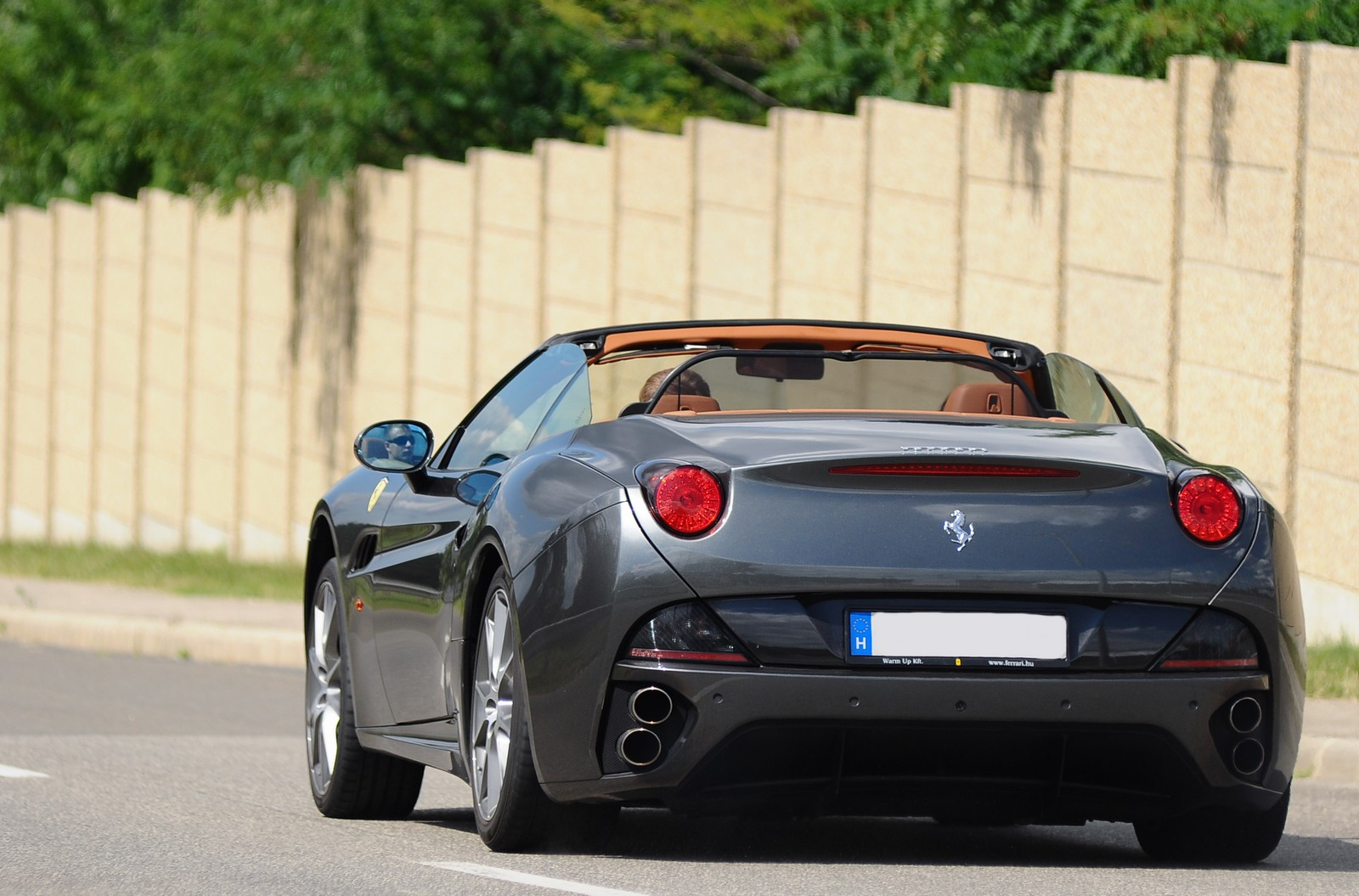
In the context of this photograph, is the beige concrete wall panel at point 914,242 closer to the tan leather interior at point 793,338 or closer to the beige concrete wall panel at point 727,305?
the beige concrete wall panel at point 727,305

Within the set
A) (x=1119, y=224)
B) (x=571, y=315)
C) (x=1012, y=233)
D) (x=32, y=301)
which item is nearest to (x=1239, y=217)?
(x=1119, y=224)

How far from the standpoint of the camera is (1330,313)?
541 inches

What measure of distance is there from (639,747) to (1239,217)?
918 cm

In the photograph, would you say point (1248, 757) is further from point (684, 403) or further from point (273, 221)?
point (273, 221)

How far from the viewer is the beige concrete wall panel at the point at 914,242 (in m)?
16.6

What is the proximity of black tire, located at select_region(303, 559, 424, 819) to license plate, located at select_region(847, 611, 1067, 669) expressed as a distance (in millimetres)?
2391

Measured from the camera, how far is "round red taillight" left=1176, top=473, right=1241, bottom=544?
5.97 meters

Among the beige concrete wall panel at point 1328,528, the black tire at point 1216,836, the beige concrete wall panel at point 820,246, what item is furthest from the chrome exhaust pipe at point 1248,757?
the beige concrete wall panel at point 820,246

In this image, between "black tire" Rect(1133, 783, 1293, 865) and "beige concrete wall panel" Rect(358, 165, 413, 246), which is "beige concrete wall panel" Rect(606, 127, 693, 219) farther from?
"black tire" Rect(1133, 783, 1293, 865)

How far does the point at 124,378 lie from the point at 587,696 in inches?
796

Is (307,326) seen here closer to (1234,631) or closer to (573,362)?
(573,362)

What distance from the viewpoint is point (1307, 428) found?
13.9 m

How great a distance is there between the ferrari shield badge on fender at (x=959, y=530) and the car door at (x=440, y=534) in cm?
131

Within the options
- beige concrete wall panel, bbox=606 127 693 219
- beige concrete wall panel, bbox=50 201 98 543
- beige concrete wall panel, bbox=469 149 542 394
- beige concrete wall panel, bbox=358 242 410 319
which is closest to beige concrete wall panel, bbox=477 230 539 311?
beige concrete wall panel, bbox=469 149 542 394
